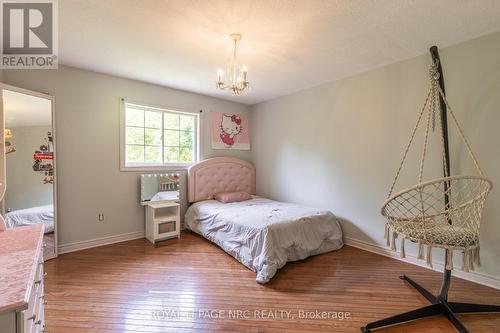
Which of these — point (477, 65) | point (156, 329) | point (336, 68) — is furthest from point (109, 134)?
point (477, 65)

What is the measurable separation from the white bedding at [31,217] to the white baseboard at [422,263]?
12.5 feet

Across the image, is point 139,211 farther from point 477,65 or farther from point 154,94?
point 477,65

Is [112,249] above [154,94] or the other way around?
the other way around

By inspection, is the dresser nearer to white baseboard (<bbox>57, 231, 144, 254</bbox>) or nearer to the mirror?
white baseboard (<bbox>57, 231, 144, 254</bbox>)

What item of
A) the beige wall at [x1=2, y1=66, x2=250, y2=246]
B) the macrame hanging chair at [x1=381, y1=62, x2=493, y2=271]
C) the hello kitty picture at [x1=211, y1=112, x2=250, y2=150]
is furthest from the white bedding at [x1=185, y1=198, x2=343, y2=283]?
the hello kitty picture at [x1=211, y1=112, x2=250, y2=150]

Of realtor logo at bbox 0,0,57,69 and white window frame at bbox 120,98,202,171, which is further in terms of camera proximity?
white window frame at bbox 120,98,202,171

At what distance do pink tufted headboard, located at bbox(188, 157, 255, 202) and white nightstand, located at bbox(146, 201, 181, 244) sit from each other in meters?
0.37

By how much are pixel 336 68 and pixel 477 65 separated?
1.35 metres

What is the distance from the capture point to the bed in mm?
2457

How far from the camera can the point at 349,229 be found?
10.6 feet

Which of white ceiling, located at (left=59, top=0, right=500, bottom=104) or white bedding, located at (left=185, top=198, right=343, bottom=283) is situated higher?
white ceiling, located at (left=59, top=0, right=500, bottom=104)

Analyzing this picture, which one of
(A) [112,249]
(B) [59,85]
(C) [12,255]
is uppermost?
(B) [59,85]

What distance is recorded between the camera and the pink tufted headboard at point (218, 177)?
393 cm

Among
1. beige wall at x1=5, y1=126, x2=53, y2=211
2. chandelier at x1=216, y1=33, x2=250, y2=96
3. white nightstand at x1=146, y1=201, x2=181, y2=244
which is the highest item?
chandelier at x1=216, y1=33, x2=250, y2=96
